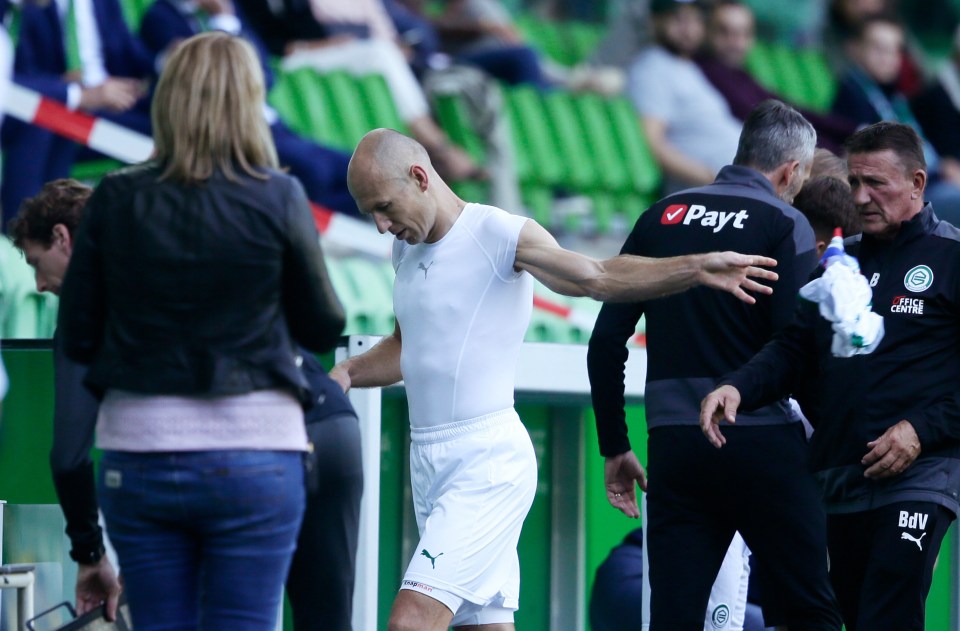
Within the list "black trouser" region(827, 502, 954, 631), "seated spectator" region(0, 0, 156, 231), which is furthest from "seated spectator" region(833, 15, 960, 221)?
"black trouser" region(827, 502, 954, 631)

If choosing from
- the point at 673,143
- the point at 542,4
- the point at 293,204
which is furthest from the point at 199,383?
the point at 542,4

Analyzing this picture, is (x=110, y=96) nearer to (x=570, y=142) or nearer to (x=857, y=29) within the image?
(x=570, y=142)

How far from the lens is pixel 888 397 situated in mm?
3715

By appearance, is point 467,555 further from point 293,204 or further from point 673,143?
point 673,143

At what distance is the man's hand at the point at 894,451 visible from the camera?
360cm

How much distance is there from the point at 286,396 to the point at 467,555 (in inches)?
33.8

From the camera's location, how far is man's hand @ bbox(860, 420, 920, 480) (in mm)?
3600

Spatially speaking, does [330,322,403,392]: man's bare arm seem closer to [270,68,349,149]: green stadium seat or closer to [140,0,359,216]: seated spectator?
[140,0,359,216]: seated spectator

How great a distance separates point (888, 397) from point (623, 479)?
745mm

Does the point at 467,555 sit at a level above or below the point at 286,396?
below

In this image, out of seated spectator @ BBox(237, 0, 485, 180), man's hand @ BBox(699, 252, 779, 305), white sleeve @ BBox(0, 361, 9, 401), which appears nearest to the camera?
man's hand @ BBox(699, 252, 779, 305)

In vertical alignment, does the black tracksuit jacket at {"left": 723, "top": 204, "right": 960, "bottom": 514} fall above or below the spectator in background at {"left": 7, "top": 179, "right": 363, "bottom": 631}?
above

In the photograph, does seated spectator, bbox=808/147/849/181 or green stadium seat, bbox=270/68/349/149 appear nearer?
seated spectator, bbox=808/147/849/181

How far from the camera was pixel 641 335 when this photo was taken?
734 centimetres
